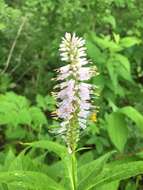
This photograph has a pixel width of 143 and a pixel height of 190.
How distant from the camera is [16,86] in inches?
243

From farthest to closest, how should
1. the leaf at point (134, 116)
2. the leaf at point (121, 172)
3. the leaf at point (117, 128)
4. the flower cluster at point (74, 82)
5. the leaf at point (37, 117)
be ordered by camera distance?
the leaf at point (37, 117) → the leaf at point (117, 128) → the leaf at point (134, 116) → the leaf at point (121, 172) → the flower cluster at point (74, 82)

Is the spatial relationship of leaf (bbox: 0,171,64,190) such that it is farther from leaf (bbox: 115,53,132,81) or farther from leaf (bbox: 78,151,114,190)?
leaf (bbox: 115,53,132,81)

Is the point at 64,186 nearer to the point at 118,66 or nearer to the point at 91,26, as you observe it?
the point at 118,66

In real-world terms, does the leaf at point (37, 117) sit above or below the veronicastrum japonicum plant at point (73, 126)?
above

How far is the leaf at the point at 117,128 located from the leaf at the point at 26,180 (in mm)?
1379

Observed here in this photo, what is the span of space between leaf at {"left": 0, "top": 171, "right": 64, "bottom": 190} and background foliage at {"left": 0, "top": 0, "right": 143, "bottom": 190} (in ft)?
4.63

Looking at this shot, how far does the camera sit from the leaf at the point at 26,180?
111 inches

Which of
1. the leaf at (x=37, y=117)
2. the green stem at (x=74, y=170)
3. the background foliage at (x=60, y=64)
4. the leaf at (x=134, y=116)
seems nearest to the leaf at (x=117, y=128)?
the background foliage at (x=60, y=64)

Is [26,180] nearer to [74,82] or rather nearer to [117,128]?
[74,82]

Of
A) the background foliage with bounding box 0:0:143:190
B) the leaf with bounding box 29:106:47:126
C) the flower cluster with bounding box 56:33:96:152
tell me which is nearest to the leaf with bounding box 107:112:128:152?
the background foliage with bounding box 0:0:143:190

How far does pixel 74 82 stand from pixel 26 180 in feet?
2.05

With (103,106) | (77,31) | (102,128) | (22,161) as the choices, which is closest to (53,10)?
(77,31)

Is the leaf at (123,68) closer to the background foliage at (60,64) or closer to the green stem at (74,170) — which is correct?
the background foliage at (60,64)

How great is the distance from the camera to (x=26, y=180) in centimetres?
287
